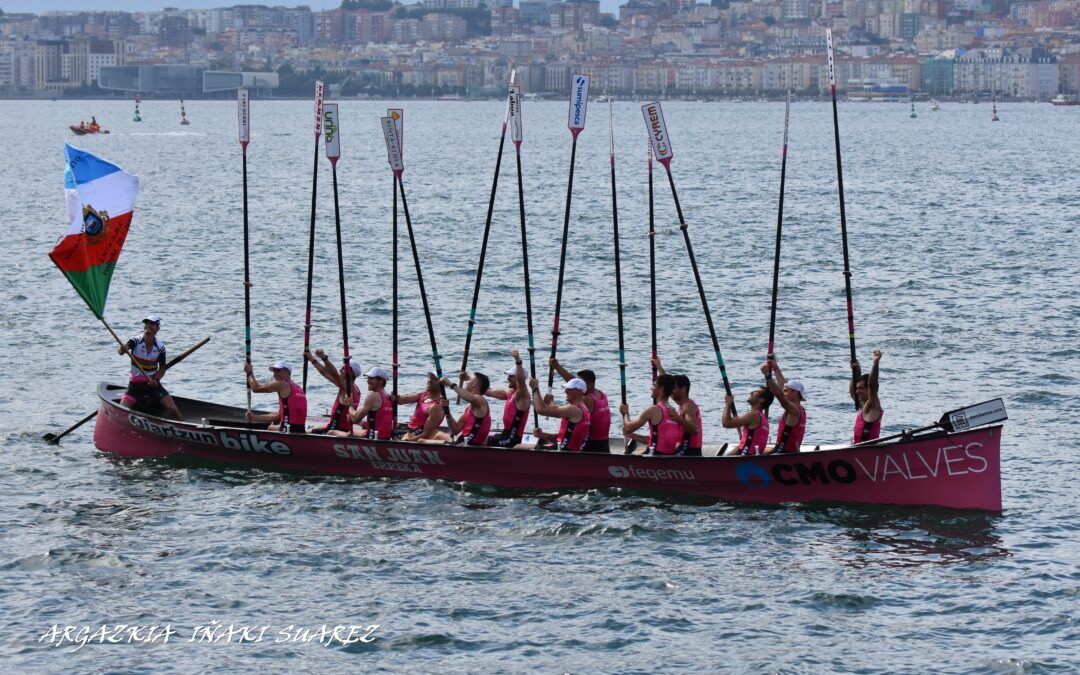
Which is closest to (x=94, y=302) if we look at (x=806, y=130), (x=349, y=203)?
(x=349, y=203)

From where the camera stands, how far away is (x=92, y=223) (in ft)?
85.9

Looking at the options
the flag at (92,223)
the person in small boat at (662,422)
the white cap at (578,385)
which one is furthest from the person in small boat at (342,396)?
the person in small boat at (662,422)

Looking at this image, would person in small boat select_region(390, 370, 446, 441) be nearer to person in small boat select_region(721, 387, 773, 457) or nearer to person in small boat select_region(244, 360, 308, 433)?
person in small boat select_region(244, 360, 308, 433)

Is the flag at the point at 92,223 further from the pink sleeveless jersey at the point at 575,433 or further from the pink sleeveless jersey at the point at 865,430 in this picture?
the pink sleeveless jersey at the point at 865,430

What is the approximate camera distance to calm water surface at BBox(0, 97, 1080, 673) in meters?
18.3

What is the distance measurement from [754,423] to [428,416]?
15.8ft

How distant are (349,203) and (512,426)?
5496 cm

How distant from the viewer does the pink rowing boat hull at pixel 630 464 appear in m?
21.5

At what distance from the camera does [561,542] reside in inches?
844

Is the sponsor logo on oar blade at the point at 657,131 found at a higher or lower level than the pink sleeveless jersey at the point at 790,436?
higher

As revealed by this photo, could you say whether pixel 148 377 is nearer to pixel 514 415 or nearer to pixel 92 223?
pixel 92 223

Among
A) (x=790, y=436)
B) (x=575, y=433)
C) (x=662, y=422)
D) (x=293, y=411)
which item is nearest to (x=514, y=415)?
(x=575, y=433)

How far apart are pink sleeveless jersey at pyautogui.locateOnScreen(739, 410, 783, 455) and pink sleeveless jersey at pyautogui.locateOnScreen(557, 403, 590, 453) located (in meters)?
2.18

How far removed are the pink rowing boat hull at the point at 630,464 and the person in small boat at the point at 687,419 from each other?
30 centimetres
